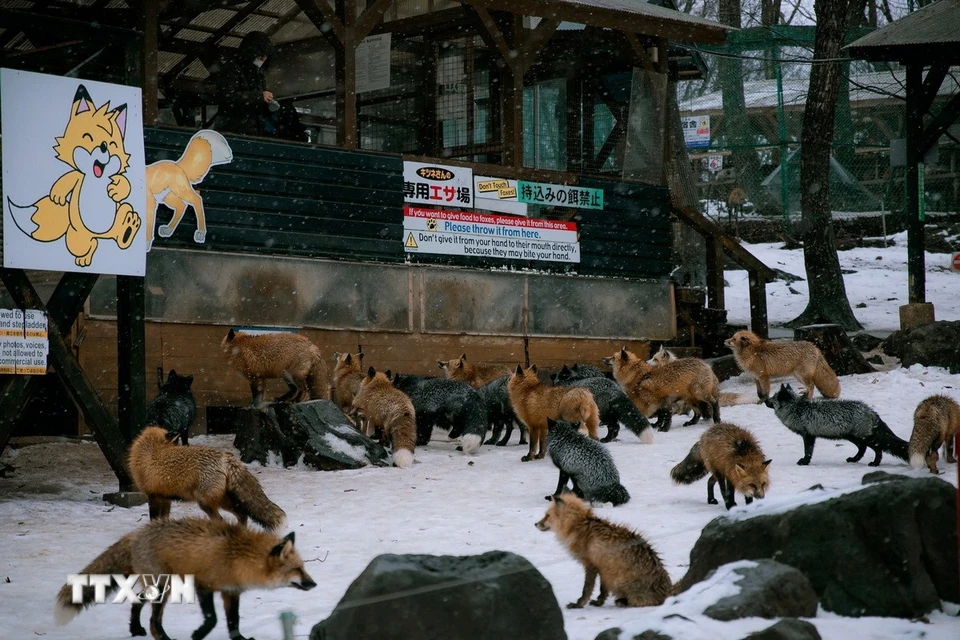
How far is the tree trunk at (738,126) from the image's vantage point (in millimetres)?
29453

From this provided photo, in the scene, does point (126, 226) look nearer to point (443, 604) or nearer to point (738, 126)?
point (443, 604)

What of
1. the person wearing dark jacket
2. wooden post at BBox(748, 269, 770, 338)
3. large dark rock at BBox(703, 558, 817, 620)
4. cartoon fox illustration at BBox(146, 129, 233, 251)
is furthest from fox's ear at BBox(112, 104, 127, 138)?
wooden post at BBox(748, 269, 770, 338)

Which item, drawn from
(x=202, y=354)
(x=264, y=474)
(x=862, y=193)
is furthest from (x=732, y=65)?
(x=264, y=474)

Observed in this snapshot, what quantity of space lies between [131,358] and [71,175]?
1741 mm

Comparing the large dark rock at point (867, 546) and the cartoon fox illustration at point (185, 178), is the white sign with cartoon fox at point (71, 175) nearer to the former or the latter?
the cartoon fox illustration at point (185, 178)

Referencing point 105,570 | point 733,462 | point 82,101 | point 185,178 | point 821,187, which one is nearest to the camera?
point 105,570

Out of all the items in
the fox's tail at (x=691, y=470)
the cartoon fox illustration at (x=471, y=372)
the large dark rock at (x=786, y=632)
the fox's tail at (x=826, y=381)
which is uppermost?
the cartoon fox illustration at (x=471, y=372)

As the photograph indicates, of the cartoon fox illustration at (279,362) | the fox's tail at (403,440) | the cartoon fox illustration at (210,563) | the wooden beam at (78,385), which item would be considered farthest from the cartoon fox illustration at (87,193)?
the cartoon fox illustration at (210,563)

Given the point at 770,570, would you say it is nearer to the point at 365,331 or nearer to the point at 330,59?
the point at 365,331

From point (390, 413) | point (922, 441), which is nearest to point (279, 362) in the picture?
point (390, 413)

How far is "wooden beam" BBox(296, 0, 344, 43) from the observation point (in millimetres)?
14826

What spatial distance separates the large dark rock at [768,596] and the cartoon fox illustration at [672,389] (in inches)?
317

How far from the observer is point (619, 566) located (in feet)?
21.7

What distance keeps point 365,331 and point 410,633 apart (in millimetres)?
10447
